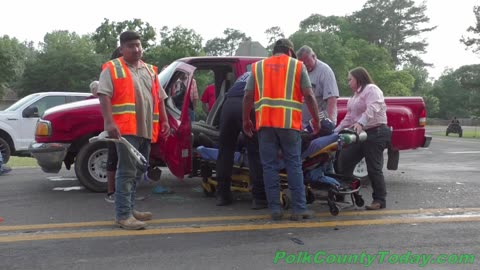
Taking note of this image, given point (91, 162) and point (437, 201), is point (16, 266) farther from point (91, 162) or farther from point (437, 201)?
point (437, 201)

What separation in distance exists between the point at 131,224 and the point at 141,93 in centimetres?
125

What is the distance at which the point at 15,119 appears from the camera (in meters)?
12.2

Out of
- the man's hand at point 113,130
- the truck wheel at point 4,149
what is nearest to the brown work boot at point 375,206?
the man's hand at point 113,130

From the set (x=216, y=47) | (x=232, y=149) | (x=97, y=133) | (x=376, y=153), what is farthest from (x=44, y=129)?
(x=216, y=47)

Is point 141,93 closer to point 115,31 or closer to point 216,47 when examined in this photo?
point 115,31

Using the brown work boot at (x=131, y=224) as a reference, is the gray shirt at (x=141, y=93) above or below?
above

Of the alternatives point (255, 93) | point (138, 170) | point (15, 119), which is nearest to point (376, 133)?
point (255, 93)

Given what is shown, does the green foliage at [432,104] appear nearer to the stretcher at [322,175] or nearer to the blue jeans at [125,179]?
the stretcher at [322,175]

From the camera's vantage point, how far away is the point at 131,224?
485cm

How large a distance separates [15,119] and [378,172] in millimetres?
9408

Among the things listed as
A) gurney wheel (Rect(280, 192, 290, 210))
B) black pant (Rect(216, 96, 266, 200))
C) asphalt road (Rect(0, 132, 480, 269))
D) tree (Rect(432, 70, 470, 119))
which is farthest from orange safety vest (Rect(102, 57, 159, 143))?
tree (Rect(432, 70, 470, 119))

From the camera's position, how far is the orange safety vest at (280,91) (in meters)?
5.14

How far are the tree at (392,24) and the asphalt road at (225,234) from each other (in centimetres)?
7675

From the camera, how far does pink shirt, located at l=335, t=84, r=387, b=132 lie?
18.7 ft
